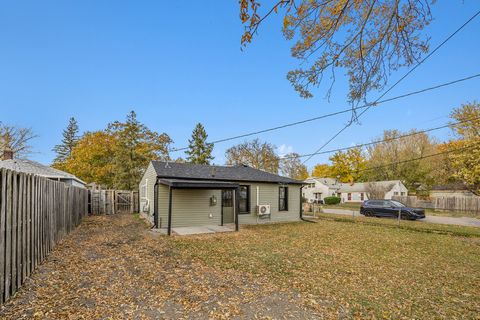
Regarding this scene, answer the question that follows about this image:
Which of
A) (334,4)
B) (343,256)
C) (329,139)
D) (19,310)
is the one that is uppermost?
(334,4)

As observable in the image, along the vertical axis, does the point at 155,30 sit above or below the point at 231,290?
above

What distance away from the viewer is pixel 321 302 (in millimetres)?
4008

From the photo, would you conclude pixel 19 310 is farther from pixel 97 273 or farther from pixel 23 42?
pixel 23 42

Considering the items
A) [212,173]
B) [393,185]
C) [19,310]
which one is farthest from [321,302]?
[393,185]

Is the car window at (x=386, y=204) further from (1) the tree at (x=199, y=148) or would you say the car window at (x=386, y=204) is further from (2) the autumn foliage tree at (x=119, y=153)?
(1) the tree at (x=199, y=148)

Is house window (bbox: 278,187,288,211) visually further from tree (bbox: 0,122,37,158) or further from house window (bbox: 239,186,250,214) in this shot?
tree (bbox: 0,122,37,158)

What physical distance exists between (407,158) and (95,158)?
3897 cm

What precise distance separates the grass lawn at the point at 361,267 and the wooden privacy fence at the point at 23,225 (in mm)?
3139

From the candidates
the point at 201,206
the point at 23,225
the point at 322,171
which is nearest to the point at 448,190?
the point at 322,171

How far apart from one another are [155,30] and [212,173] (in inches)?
287

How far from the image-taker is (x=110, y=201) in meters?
17.7

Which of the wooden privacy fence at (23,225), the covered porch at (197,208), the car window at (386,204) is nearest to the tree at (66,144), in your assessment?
the covered porch at (197,208)

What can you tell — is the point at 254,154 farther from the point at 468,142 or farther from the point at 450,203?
the point at 468,142

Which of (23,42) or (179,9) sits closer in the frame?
(179,9)
